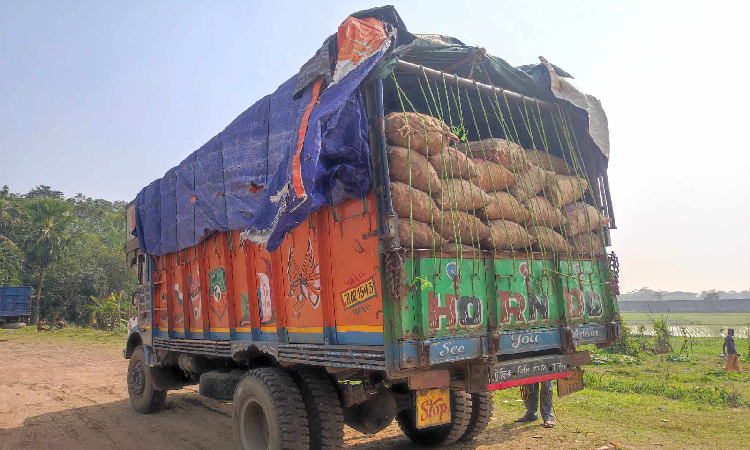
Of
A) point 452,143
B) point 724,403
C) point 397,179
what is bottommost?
point 724,403

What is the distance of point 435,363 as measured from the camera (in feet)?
12.7

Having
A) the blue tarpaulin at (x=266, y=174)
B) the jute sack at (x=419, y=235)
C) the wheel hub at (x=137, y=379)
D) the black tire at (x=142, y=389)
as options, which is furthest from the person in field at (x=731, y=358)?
the wheel hub at (x=137, y=379)

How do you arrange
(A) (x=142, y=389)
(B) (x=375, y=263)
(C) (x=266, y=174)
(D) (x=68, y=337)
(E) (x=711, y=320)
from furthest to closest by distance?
(E) (x=711, y=320), (D) (x=68, y=337), (A) (x=142, y=389), (C) (x=266, y=174), (B) (x=375, y=263)

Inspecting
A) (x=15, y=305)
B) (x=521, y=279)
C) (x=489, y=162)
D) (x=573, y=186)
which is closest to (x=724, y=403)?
(x=573, y=186)

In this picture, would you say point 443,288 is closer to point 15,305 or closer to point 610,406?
point 610,406

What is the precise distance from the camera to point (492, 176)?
15.4 feet

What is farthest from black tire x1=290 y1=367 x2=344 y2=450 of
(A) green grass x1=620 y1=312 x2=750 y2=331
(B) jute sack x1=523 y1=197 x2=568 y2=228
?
(A) green grass x1=620 y1=312 x2=750 y2=331

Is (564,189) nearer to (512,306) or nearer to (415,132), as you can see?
(512,306)

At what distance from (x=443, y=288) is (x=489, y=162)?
52.2 inches

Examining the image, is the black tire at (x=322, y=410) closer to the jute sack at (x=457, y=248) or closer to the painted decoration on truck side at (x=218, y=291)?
the jute sack at (x=457, y=248)

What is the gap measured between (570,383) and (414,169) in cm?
257

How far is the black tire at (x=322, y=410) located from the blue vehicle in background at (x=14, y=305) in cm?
2848

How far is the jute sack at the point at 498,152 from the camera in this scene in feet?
15.7

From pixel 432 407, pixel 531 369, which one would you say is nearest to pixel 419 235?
pixel 432 407
